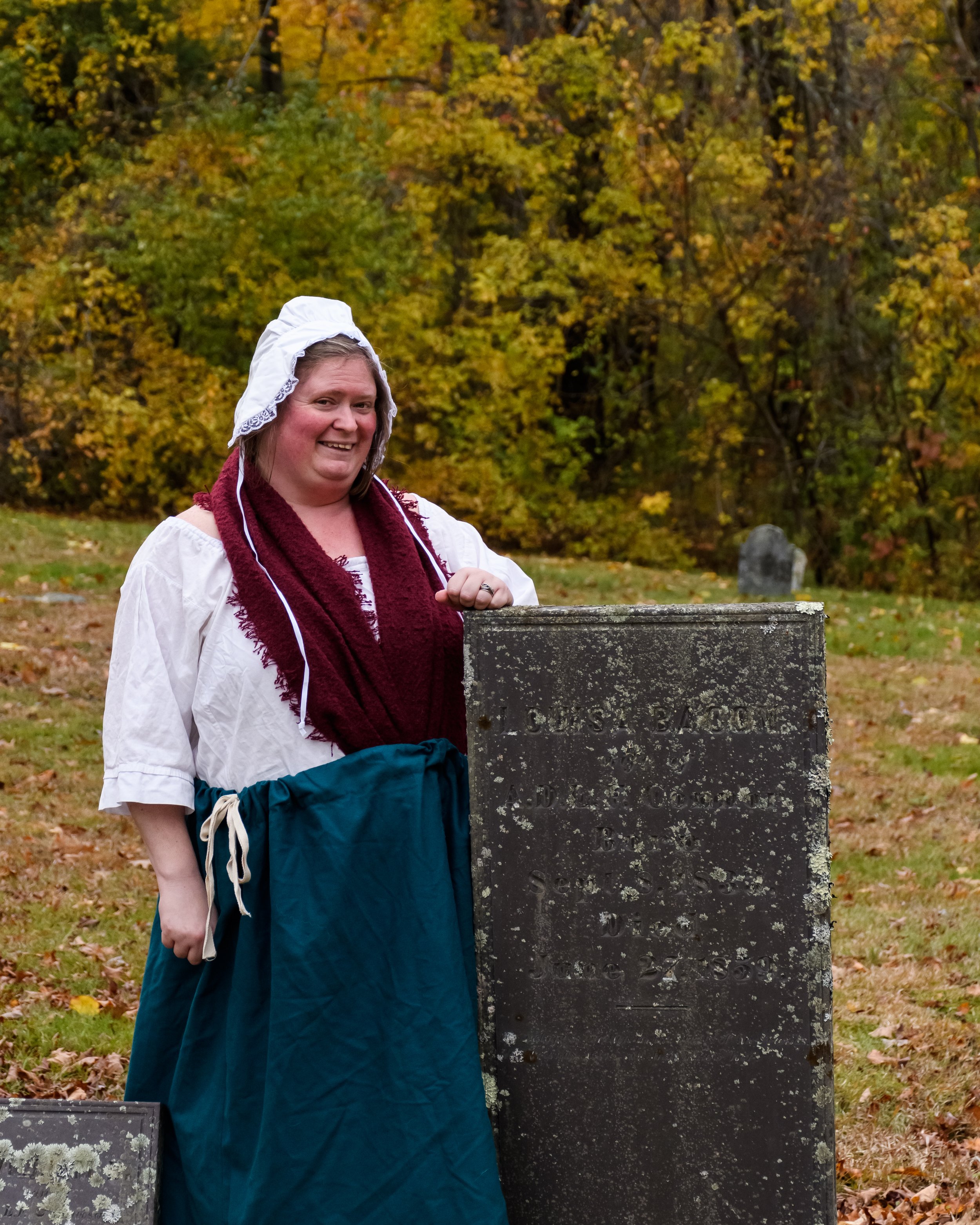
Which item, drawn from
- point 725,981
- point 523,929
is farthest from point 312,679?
point 725,981

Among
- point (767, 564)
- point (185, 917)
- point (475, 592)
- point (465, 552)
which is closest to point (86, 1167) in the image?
point (185, 917)

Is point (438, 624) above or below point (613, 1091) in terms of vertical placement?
above

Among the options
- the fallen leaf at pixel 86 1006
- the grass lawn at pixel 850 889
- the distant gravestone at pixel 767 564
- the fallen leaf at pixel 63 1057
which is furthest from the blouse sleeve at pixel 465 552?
the distant gravestone at pixel 767 564

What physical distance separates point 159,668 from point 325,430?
0.61 metres

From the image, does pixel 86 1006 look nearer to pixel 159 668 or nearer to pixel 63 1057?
pixel 63 1057

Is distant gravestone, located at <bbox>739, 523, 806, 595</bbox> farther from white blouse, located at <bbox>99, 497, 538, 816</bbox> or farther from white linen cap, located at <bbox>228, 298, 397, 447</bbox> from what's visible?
white blouse, located at <bbox>99, 497, 538, 816</bbox>

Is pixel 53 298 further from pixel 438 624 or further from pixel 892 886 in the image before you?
pixel 438 624

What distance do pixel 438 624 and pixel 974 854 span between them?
15.8 feet

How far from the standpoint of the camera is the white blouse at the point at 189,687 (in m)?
2.77

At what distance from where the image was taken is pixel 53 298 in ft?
63.3

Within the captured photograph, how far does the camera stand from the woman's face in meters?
2.90

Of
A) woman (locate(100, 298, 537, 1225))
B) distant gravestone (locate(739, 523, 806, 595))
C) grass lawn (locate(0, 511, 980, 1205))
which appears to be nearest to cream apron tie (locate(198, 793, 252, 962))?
woman (locate(100, 298, 537, 1225))

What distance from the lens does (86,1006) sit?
15.9ft

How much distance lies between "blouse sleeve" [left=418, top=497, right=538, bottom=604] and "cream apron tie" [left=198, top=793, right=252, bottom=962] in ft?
2.53
